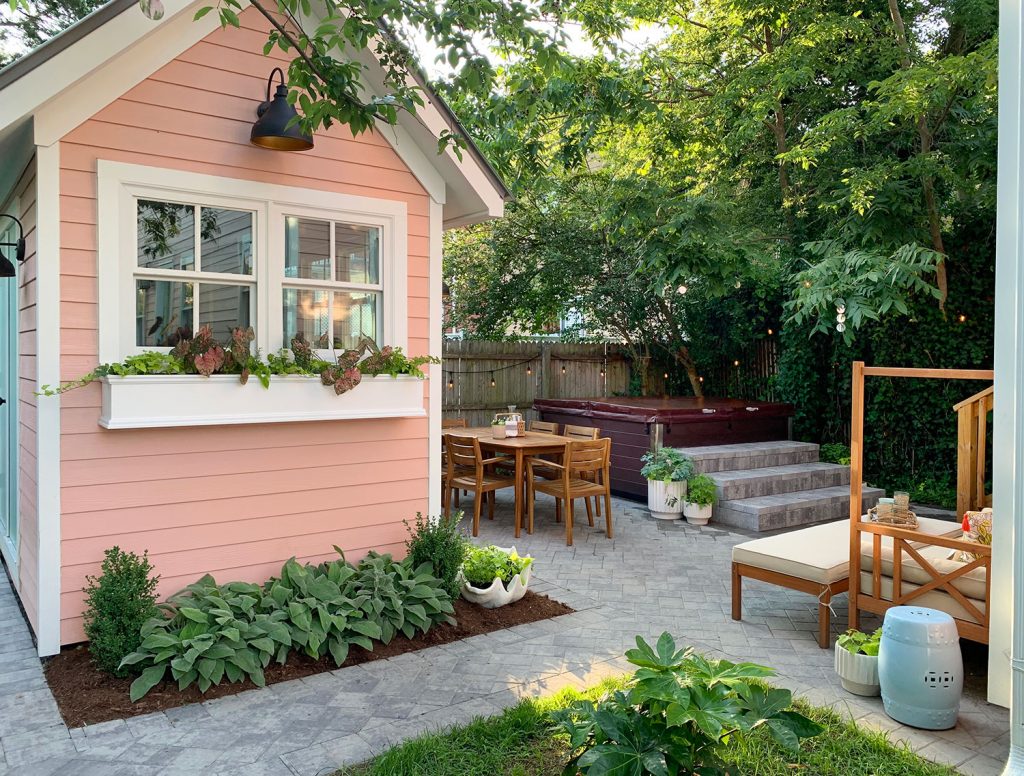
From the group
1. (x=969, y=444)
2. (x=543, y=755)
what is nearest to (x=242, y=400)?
(x=543, y=755)

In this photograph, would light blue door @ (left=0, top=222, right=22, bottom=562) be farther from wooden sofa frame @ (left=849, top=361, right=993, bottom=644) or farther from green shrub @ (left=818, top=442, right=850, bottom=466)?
green shrub @ (left=818, top=442, right=850, bottom=466)

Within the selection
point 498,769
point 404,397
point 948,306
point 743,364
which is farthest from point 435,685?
point 743,364

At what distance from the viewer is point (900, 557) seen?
3.95m

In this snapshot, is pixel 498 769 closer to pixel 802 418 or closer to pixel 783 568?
pixel 783 568

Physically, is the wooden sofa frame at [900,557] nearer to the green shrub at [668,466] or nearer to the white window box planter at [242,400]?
the white window box planter at [242,400]

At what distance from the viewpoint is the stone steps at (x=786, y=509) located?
287 inches

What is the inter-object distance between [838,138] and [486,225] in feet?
18.9

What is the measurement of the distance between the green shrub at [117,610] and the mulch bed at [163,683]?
0.33 feet

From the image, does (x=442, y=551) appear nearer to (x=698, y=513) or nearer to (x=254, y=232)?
(x=254, y=232)

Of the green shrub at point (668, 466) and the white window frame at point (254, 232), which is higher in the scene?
the white window frame at point (254, 232)

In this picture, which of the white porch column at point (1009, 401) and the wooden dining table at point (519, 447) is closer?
the white porch column at point (1009, 401)

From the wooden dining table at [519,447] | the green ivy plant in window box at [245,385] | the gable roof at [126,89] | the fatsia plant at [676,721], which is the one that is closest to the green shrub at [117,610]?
the green ivy plant in window box at [245,385]

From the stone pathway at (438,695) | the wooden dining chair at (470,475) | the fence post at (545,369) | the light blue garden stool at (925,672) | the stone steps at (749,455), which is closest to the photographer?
the stone pathway at (438,695)

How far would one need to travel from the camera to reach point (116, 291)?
12.8 ft
